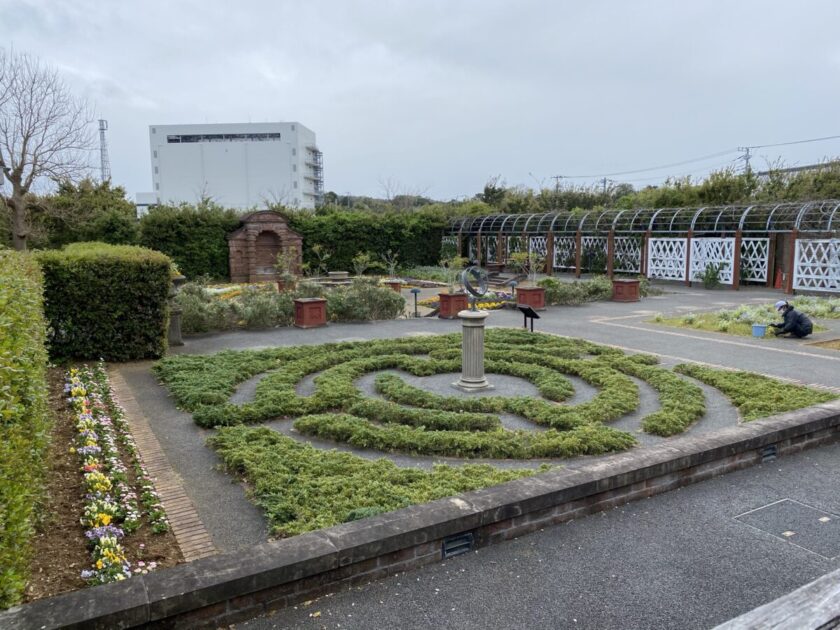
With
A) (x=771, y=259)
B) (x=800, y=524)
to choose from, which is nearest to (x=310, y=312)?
(x=800, y=524)

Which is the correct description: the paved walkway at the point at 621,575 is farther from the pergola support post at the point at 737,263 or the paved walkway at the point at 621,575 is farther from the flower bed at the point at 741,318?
the pergola support post at the point at 737,263

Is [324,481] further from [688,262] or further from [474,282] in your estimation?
[688,262]

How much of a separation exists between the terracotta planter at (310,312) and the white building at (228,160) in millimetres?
70248

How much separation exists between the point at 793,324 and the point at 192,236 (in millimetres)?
22361

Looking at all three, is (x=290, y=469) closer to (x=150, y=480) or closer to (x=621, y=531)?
(x=150, y=480)

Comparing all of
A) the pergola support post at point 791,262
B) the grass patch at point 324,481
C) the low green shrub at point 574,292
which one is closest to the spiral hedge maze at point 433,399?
the grass patch at point 324,481

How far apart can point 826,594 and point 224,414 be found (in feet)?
18.2

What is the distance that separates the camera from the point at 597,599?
351 cm

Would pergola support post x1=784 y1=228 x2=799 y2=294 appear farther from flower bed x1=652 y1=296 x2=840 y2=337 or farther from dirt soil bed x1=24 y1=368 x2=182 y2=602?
dirt soil bed x1=24 y1=368 x2=182 y2=602

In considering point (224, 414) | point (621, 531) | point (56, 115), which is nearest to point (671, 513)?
point (621, 531)

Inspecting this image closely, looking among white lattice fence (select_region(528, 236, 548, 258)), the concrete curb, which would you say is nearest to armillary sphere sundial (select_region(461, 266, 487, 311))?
the concrete curb

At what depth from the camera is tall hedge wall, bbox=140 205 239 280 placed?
86.6 ft

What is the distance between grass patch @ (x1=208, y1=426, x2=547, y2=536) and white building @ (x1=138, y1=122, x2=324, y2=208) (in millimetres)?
79232

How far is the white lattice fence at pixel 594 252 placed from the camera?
93.7 ft
